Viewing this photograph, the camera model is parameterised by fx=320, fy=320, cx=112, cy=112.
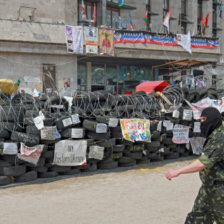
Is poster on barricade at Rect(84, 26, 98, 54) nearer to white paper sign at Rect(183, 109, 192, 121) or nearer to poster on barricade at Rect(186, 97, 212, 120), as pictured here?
poster on barricade at Rect(186, 97, 212, 120)

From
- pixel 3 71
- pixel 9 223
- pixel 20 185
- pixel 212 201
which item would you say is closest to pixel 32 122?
pixel 20 185

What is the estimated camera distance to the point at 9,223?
4.80 m

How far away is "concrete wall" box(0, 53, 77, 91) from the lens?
66.8ft

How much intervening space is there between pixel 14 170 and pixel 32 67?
1495 cm

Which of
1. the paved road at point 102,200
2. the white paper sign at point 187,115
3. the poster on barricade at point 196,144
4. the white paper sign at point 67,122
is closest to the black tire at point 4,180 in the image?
the paved road at point 102,200

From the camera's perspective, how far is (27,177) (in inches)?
286

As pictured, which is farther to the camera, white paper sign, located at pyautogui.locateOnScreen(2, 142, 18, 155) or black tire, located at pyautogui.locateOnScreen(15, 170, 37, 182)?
black tire, located at pyautogui.locateOnScreen(15, 170, 37, 182)

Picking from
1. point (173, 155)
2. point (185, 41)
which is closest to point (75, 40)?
point (185, 41)

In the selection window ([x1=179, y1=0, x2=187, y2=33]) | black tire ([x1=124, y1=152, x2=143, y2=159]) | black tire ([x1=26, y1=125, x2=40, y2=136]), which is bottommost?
black tire ([x1=124, y1=152, x2=143, y2=159])

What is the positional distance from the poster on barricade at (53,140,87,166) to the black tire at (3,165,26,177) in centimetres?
82

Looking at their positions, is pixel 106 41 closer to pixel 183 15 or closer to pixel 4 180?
pixel 183 15

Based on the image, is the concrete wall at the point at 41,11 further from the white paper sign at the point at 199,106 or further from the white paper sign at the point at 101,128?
the white paper sign at the point at 101,128

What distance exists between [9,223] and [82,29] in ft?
57.6

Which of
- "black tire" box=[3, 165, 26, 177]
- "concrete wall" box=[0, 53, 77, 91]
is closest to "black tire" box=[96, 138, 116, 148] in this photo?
"black tire" box=[3, 165, 26, 177]
